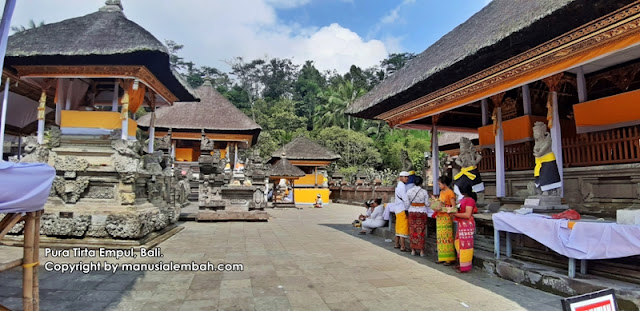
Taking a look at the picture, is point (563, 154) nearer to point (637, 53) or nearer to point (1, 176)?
point (637, 53)

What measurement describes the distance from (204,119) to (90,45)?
1686 cm

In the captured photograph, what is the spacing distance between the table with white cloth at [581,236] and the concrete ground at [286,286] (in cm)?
63

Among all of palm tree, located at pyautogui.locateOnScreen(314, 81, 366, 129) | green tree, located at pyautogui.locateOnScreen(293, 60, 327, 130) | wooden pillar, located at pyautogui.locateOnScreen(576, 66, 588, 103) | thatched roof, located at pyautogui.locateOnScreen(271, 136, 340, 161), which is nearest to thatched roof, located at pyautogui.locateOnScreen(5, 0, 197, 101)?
wooden pillar, located at pyautogui.locateOnScreen(576, 66, 588, 103)

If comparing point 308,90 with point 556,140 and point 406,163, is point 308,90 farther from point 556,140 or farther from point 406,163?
point 556,140

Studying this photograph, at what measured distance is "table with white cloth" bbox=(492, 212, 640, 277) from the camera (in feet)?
12.5

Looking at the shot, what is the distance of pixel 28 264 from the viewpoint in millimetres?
2740

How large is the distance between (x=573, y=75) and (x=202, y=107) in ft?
74.4

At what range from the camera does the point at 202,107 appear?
999 inches

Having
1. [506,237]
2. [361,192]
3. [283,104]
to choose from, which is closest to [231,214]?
[506,237]

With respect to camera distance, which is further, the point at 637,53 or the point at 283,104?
the point at 283,104

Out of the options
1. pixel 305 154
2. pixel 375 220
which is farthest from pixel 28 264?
pixel 305 154

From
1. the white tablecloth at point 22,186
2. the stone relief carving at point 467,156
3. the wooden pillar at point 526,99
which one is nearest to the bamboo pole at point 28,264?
the white tablecloth at point 22,186

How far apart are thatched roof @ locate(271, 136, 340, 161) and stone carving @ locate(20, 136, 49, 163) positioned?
19.8 meters

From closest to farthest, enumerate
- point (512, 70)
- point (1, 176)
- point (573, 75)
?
point (1, 176) < point (512, 70) < point (573, 75)
